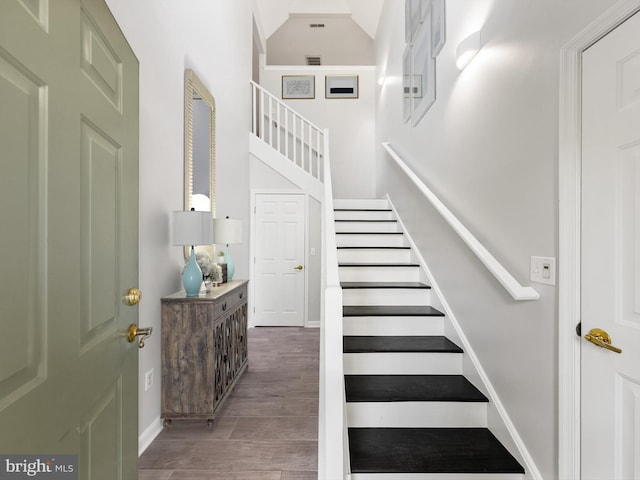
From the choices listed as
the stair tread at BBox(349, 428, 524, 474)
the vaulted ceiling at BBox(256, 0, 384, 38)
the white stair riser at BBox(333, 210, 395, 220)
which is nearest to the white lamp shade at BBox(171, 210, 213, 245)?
the stair tread at BBox(349, 428, 524, 474)

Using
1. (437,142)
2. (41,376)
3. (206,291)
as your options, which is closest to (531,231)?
(437,142)

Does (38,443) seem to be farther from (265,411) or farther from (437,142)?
(437,142)

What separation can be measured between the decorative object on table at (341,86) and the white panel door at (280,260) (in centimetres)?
237

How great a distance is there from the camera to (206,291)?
279 cm

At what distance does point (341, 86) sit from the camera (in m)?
6.81

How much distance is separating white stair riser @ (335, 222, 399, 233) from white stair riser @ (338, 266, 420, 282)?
3.29ft

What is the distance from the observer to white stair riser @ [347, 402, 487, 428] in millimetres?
2113

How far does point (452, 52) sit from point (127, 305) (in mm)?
2729

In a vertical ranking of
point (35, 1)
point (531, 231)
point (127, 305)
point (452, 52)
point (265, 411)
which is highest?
point (452, 52)

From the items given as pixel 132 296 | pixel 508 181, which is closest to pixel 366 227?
pixel 508 181

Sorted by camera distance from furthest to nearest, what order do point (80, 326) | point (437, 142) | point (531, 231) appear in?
1. point (437, 142)
2. point (531, 231)
3. point (80, 326)

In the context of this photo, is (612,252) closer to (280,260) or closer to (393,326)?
(393,326)

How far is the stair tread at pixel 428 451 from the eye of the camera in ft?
5.79

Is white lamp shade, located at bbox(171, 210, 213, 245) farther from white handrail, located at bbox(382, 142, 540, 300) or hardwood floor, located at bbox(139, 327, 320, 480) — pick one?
white handrail, located at bbox(382, 142, 540, 300)
